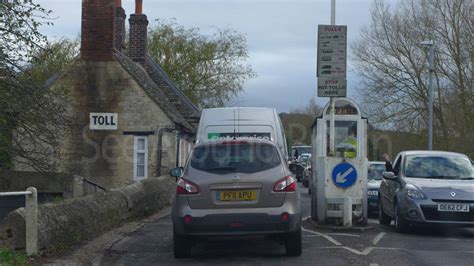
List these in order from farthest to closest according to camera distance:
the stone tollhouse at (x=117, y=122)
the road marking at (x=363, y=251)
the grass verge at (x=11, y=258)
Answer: the stone tollhouse at (x=117, y=122), the road marking at (x=363, y=251), the grass verge at (x=11, y=258)

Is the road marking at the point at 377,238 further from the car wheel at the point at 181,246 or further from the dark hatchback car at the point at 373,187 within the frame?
the dark hatchback car at the point at 373,187

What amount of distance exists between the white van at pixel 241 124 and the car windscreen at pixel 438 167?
2723 mm

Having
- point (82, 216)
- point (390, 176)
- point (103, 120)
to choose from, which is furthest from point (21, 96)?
point (103, 120)

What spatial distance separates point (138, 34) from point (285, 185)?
27692 mm

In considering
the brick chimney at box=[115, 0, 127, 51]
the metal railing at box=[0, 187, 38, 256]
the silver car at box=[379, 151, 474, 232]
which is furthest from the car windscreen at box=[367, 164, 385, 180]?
the brick chimney at box=[115, 0, 127, 51]

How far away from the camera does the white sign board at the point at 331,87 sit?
13.9 m

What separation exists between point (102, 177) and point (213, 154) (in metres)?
19.6

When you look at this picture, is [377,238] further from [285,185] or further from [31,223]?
[31,223]

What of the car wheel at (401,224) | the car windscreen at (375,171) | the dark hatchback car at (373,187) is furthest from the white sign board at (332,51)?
the car windscreen at (375,171)

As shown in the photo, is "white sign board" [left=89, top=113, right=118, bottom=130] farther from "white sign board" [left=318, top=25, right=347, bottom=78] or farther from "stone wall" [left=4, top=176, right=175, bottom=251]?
"white sign board" [left=318, top=25, right=347, bottom=78]

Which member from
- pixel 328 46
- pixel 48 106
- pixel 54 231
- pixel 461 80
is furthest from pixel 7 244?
pixel 461 80

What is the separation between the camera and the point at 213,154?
10.3 meters

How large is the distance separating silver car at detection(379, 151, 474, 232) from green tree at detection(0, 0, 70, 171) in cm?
721

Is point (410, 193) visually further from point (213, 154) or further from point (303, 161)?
point (303, 161)
